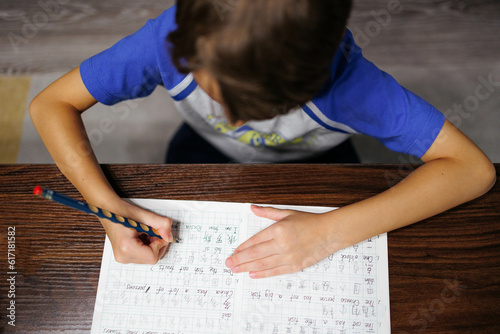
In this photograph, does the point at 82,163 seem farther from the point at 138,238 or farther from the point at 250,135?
the point at 250,135

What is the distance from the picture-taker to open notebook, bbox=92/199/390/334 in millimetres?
490

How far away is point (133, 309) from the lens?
50cm

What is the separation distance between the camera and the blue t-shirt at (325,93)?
527 mm

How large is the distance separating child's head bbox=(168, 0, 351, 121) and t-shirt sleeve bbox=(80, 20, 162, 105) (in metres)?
0.14

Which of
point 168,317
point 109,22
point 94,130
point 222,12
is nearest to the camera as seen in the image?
point 222,12

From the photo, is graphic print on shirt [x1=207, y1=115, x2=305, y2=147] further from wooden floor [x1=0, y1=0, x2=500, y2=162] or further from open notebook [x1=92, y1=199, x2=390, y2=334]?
wooden floor [x1=0, y1=0, x2=500, y2=162]

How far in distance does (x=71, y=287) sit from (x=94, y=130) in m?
0.77

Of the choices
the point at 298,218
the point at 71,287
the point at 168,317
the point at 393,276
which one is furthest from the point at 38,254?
the point at 393,276

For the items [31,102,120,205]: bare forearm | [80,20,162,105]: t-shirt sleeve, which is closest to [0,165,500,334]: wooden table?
[31,102,120,205]: bare forearm

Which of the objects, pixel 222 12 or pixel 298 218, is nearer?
pixel 222 12

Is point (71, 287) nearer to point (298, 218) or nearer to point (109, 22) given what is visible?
point (298, 218)

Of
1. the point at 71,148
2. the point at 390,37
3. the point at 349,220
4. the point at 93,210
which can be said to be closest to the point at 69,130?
the point at 71,148

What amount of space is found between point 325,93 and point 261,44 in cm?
22

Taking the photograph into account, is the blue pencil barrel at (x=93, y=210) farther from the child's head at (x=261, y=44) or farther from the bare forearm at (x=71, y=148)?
the child's head at (x=261, y=44)
